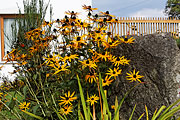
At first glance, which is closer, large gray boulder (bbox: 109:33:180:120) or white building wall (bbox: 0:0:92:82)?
large gray boulder (bbox: 109:33:180:120)

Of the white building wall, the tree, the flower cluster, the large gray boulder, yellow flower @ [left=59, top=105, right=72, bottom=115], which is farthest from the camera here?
the tree

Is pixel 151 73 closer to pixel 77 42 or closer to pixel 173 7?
pixel 77 42

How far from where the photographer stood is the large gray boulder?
8.20 ft

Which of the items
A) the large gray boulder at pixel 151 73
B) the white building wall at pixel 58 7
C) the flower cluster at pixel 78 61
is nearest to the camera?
the flower cluster at pixel 78 61

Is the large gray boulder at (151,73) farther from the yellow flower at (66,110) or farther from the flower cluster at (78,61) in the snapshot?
the yellow flower at (66,110)

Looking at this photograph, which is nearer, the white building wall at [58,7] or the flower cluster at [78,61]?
the flower cluster at [78,61]

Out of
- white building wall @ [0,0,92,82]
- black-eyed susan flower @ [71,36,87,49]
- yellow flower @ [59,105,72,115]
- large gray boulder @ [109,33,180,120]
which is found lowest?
yellow flower @ [59,105,72,115]

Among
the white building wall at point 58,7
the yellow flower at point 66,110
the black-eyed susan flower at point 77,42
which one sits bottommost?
the yellow flower at point 66,110

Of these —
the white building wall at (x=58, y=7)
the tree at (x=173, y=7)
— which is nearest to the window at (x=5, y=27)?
the white building wall at (x=58, y=7)

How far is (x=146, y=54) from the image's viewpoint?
2678 mm

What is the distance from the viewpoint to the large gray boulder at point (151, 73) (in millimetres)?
2500

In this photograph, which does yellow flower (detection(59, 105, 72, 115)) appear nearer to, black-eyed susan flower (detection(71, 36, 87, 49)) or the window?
black-eyed susan flower (detection(71, 36, 87, 49))

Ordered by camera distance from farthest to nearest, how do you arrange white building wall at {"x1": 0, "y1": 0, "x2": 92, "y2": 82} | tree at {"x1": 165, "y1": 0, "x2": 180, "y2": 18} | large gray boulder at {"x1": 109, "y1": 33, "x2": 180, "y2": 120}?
tree at {"x1": 165, "y1": 0, "x2": 180, "y2": 18}, white building wall at {"x1": 0, "y1": 0, "x2": 92, "y2": 82}, large gray boulder at {"x1": 109, "y1": 33, "x2": 180, "y2": 120}

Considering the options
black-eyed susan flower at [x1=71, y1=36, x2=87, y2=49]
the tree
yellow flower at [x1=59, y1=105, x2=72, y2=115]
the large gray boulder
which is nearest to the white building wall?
the large gray boulder
